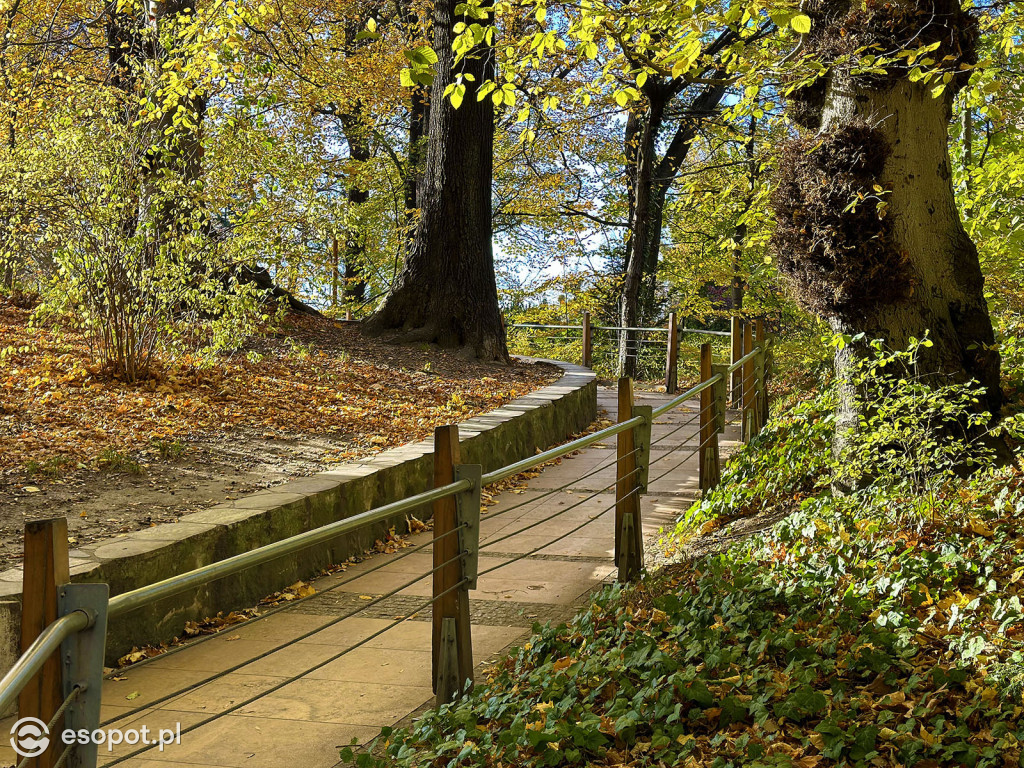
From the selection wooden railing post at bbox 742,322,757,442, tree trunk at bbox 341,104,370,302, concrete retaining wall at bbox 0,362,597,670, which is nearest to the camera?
concrete retaining wall at bbox 0,362,597,670

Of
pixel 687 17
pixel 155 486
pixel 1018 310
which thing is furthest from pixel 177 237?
pixel 1018 310

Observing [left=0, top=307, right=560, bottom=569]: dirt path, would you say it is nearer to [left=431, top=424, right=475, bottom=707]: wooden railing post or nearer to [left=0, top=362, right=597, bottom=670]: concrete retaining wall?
[left=0, top=362, right=597, bottom=670]: concrete retaining wall

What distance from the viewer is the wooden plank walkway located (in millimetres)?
3482

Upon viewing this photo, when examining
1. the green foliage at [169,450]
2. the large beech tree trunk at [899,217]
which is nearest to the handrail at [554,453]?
the large beech tree trunk at [899,217]

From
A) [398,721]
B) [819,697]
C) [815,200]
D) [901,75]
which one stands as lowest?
[398,721]

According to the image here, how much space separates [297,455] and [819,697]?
15.9ft

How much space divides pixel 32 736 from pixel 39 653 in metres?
0.42

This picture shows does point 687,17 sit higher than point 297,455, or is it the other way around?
point 687,17

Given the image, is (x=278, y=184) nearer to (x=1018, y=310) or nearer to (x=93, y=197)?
(x=93, y=197)

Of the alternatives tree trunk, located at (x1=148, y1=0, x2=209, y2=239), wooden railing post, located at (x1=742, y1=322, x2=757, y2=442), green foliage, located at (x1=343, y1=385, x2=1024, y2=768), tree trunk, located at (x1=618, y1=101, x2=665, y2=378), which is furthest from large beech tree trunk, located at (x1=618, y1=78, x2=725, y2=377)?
green foliage, located at (x1=343, y1=385, x2=1024, y2=768)

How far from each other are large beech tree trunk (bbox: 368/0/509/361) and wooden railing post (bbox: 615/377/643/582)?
6.39 metres

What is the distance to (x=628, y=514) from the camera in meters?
5.61

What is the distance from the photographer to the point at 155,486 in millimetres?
6043

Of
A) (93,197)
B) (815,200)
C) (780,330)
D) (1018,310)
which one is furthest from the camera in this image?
(780,330)
